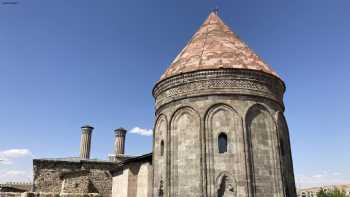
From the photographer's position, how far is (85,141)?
24.3 meters

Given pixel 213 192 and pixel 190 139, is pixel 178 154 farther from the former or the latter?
pixel 213 192

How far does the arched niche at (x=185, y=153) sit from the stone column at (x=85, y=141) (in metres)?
14.4

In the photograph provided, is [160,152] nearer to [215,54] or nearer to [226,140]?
[226,140]

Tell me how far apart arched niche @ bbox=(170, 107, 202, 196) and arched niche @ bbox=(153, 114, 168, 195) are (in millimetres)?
408

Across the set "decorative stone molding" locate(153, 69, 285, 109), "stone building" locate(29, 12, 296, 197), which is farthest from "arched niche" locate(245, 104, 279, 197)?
"decorative stone molding" locate(153, 69, 285, 109)

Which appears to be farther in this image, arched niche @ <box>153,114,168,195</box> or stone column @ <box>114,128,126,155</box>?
stone column @ <box>114,128,126,155</box>

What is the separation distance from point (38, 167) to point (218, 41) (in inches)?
615

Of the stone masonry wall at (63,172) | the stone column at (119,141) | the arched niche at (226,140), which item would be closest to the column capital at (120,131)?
the stone column at (119,141)

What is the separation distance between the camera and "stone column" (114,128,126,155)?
81.3 ft

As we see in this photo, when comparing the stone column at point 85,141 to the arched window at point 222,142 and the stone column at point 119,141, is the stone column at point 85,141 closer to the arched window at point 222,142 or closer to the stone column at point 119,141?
the stone column at point 119,141

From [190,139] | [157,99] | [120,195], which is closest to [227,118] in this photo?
[190,139]

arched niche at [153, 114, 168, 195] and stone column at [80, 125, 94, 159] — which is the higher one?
stone column at [80, 125, 94, 159]

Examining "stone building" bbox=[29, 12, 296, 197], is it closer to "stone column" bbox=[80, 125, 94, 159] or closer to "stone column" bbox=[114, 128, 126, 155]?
"stone column" bbox=[114, 128, 126, 155]

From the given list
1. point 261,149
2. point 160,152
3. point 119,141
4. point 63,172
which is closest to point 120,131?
point 119,141
